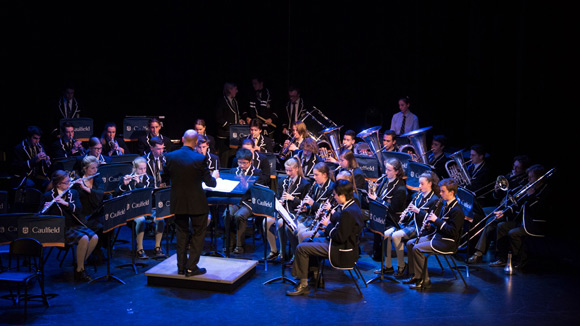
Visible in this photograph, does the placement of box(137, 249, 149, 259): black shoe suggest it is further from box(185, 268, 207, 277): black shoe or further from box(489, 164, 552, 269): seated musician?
box(489, 164, 552, 269): seated musician

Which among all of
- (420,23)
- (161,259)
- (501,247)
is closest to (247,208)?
(161,259)

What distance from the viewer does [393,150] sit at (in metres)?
10.3

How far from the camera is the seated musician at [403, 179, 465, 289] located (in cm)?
741

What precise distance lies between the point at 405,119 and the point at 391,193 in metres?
3.88

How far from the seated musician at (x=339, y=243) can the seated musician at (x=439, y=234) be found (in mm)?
947

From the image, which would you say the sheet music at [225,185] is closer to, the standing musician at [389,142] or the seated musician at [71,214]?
the seated musician at [71,214]

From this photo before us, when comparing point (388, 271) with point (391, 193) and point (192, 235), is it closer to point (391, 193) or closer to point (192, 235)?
point (391, 193)

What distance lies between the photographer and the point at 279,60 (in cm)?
1362

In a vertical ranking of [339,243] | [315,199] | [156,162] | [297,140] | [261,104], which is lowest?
[339,243]

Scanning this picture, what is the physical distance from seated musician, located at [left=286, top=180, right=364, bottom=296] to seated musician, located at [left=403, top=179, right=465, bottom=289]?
0.95m

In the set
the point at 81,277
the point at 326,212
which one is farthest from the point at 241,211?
the point at 81,277

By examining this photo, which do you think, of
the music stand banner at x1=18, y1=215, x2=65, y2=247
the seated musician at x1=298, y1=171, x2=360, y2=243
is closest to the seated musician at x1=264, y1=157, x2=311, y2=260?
the seated musician at x1=298, y1=171, x2=360, y2=243

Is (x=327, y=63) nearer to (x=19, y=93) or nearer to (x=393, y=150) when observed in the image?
(x=393, y=150)

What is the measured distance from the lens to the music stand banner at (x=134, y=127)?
11.1m
